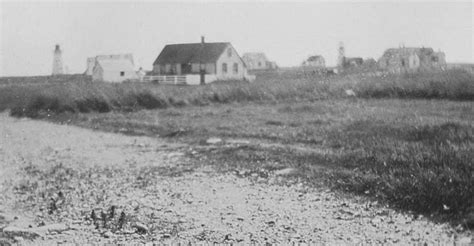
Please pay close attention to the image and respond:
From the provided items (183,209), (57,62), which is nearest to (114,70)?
(57,62)

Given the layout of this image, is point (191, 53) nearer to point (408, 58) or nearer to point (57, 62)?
point (57, 62)

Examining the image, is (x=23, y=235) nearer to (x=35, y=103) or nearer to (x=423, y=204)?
(x=423, y=204)

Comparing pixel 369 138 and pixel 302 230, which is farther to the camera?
pixel 369 138

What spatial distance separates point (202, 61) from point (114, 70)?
376 inches

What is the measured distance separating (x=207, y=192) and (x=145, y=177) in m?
1.73

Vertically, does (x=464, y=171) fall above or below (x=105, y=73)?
below

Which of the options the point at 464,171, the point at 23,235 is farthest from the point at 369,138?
the point at 23,235

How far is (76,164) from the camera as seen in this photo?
34.8ft

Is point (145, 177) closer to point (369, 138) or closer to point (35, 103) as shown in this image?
point (369, 138)

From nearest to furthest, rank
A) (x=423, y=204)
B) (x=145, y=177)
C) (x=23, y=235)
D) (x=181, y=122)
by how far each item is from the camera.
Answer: (x=23, y=235), (x=423, y=204), (x=145, y=177), (x=181, y=122)

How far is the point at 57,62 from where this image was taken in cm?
5791

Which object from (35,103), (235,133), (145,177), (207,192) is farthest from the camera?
(35,103)

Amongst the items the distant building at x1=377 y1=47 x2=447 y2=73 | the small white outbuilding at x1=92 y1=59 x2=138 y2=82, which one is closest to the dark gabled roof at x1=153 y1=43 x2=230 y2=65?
the small white outbuilding at x1=92 y1=59 x2=138 y2=82

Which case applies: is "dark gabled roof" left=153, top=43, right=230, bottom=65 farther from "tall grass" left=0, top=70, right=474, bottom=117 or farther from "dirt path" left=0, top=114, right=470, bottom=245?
"dirt path" left=0, top=114, right=470, bottom=245
